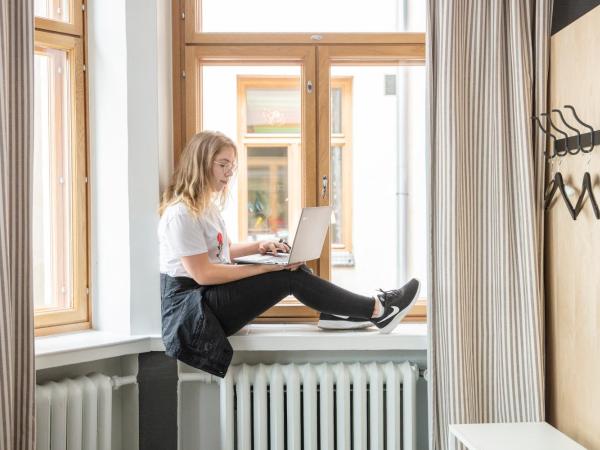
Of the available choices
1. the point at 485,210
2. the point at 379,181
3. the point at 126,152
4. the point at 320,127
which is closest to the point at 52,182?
the point at 126,152

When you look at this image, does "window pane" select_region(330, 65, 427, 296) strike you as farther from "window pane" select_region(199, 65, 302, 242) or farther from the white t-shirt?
the white t-shirt

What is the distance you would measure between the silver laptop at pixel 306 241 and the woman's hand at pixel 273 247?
4cm

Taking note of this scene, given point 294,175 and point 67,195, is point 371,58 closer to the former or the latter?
point 294,175

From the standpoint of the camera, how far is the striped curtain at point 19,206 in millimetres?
1969

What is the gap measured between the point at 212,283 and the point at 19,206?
→ 0.67 metres

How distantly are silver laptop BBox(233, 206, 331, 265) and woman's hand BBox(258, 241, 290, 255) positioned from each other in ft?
0.13

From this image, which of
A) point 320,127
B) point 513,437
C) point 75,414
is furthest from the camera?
point 320,127

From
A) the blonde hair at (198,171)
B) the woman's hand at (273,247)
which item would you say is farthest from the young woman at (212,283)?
the woman's hand at (273,247)

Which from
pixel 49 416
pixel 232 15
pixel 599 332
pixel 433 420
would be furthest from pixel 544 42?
pixel 49 416

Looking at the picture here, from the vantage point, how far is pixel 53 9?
7.89ft

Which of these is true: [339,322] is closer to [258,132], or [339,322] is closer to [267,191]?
[267,191]

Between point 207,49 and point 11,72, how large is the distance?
0.81 metres

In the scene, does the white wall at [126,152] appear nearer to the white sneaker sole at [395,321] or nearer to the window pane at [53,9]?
the window pane at [53,9]

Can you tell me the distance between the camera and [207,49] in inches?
101
